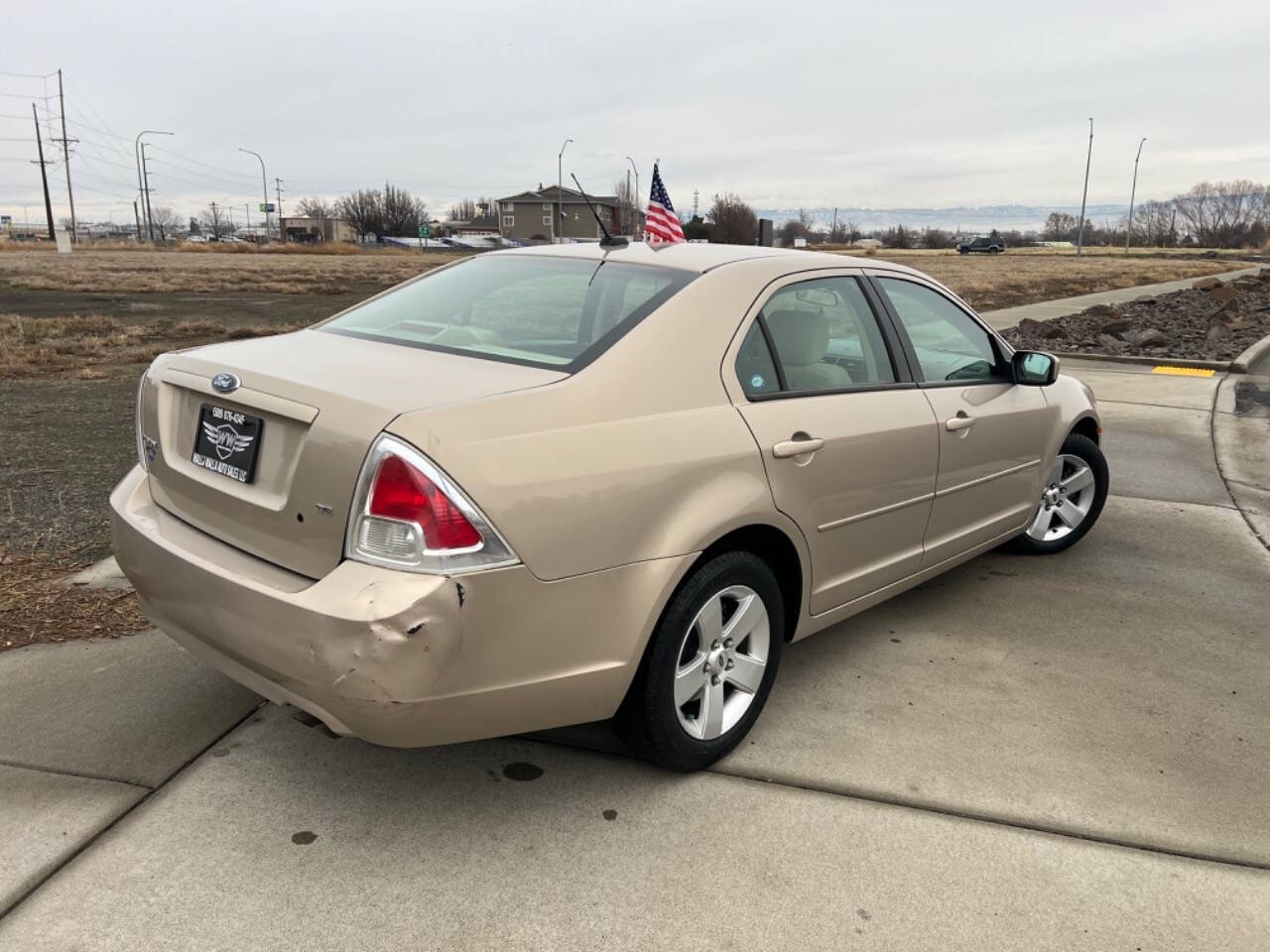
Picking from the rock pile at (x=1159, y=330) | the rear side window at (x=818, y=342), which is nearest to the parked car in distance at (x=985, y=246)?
the rock pile at (x=1159, y=330)

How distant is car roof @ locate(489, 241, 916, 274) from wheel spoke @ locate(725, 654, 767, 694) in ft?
4.15

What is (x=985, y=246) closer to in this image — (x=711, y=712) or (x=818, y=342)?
(x=818, y=342)

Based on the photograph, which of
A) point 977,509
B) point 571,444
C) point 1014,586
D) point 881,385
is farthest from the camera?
point 1014,586

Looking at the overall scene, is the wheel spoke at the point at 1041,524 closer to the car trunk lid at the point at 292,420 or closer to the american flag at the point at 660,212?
the car trunk lid at the point at 292,420

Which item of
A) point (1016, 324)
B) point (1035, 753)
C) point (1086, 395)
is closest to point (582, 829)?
point (1035, 753)

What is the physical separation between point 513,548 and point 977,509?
2.52 meters

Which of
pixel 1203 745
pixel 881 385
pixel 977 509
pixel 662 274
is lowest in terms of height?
pixel 1203 745

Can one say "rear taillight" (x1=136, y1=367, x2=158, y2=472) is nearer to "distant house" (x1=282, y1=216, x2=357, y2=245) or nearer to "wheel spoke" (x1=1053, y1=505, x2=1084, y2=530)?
"wheel spoke" (x1=1053, y1=505, x2=1084, y2=530)

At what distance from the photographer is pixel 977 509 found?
13.5ft

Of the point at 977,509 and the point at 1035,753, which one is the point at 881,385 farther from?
the point at 1035,753

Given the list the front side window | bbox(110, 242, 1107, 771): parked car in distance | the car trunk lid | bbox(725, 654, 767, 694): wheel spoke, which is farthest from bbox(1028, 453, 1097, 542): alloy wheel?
the car trunk lid

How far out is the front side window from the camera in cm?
389

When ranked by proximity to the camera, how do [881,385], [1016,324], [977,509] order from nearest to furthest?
[881,385] → [977,509] → [1016,324]

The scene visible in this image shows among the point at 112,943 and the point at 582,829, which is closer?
the point at 112,943
